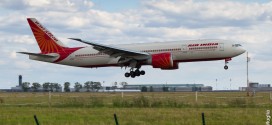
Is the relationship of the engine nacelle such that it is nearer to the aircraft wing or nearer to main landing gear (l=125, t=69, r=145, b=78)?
the aircraft wing

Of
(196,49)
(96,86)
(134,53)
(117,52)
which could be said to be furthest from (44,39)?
(96,86)

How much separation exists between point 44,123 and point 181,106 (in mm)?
14848

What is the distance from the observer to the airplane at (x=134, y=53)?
52.2m

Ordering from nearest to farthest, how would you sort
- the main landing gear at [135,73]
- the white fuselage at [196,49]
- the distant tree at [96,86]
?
the white fuselage at [196,49] < the main landing gear at [135,73] < the distant tree at [96,86]

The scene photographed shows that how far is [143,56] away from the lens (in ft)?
179

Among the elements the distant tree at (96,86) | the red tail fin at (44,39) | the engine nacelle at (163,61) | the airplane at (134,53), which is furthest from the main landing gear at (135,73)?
the distant tree at (96,86)

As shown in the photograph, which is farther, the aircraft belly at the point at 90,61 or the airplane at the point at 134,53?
the aircraft belly at the point at 90,61

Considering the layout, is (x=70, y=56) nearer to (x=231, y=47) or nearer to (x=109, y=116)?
(x=231, y=47)

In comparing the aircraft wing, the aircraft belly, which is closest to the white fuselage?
the aircraft wing

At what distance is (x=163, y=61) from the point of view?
2071 inches

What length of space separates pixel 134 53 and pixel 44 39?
13414mm

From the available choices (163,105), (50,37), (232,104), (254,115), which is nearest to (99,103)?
(163,105)

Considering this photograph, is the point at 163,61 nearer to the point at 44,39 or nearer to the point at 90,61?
the point at 90,61

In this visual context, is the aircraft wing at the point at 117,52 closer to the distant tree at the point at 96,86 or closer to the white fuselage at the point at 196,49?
the white fuselage at the point at 196,49
